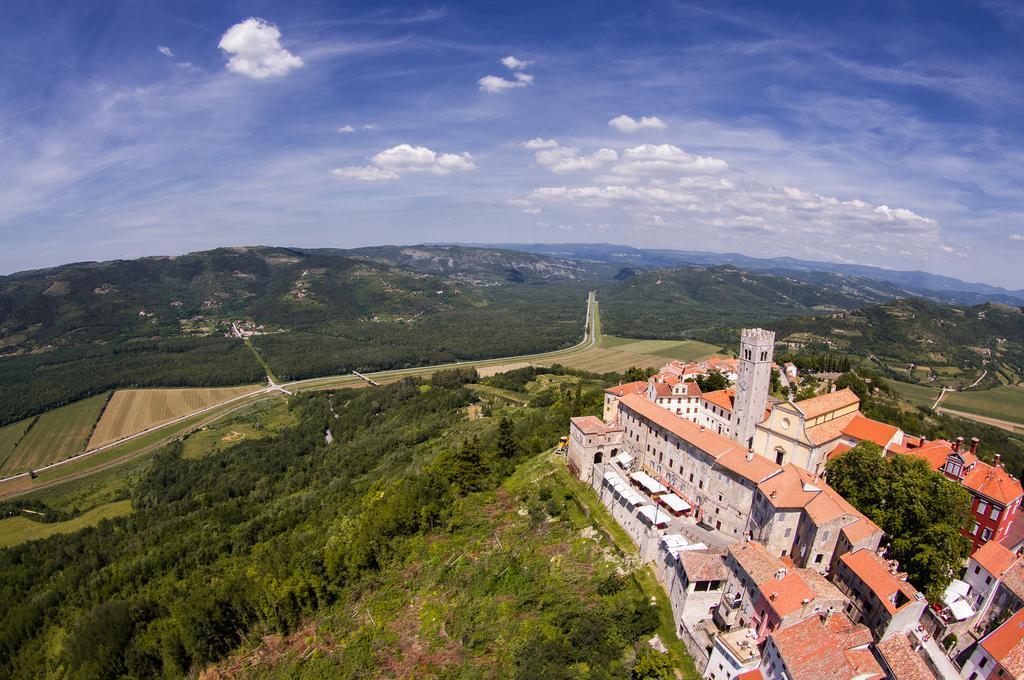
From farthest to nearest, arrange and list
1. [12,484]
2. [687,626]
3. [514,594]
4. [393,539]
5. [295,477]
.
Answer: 1. [12,484]
2. [295,477]
3. [393,539]
4. [514,594]
5. [687,626]

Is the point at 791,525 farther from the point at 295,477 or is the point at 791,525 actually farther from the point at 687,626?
the point at 295,477

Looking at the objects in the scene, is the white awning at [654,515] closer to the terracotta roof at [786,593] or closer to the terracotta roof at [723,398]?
the terracotta roof at [786,593]

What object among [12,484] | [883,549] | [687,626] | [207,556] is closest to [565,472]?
[687,626]

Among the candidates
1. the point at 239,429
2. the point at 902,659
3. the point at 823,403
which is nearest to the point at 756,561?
the point at 902,659

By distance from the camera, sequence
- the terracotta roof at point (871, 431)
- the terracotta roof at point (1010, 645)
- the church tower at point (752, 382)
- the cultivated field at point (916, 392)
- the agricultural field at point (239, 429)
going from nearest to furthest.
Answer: the terracotta roof at point (1010, 645)
the terracotta roof at point (871, 431)
the church tower at point (752, 382)
the agricultural field at point (239, 429)
the cultivated field at point (916, 392)

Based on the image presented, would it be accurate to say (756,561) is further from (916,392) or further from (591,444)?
(916,392)

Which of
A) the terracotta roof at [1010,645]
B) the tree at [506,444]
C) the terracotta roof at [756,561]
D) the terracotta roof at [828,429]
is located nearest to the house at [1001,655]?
the terracotta roof at [1010,645]
